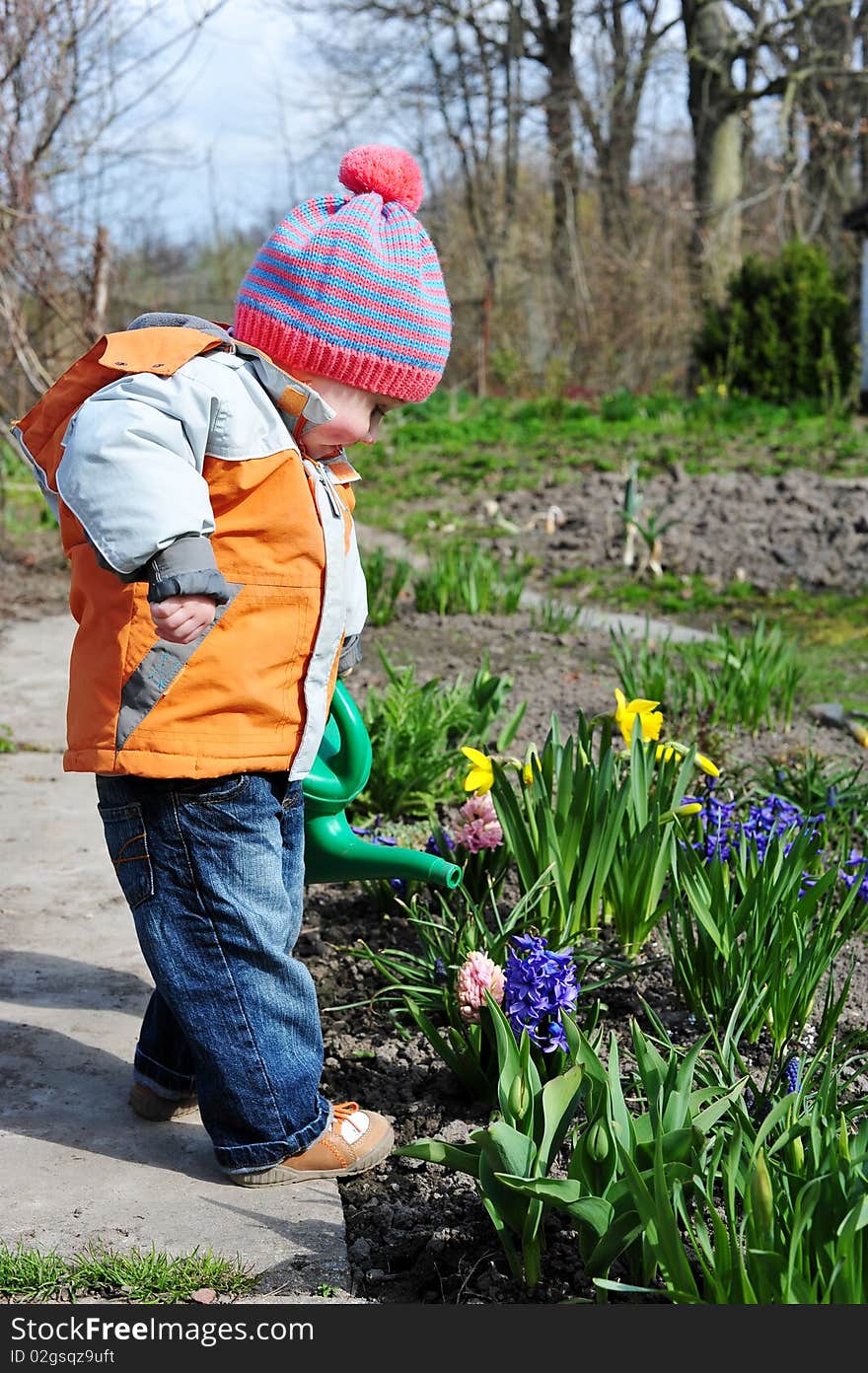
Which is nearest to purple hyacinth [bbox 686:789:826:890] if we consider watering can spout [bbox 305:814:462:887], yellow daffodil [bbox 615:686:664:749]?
yellow daffodil [bbox 615:686:664:749]

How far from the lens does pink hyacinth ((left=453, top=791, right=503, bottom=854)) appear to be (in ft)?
8.49

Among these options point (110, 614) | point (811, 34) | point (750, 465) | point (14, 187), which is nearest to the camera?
point (110, 614)

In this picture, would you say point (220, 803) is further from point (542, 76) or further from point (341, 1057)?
point (542, 76)

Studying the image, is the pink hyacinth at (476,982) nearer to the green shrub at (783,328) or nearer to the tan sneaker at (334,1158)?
the tan sneaker at (334,1158)

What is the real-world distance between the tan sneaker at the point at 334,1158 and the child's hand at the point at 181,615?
835 mm

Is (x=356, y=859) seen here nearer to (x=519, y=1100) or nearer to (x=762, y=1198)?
(x=519, y=1100)

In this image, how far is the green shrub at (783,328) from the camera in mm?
13250

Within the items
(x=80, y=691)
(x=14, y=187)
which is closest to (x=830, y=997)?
(x=80, y=691)

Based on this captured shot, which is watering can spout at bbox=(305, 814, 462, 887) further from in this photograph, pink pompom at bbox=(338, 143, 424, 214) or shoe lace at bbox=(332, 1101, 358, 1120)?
pink pompom at bbox=(338, 143, 424, 214)

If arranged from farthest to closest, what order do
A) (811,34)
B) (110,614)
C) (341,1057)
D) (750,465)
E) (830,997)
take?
(811,34), (750,465), (341,1057), (830,997), (110,614)

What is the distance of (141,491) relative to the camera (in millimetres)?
1685

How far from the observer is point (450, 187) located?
19531 mm

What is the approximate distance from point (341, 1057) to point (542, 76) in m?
19.6

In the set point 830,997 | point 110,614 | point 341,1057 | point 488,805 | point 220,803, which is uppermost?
point 110,614
